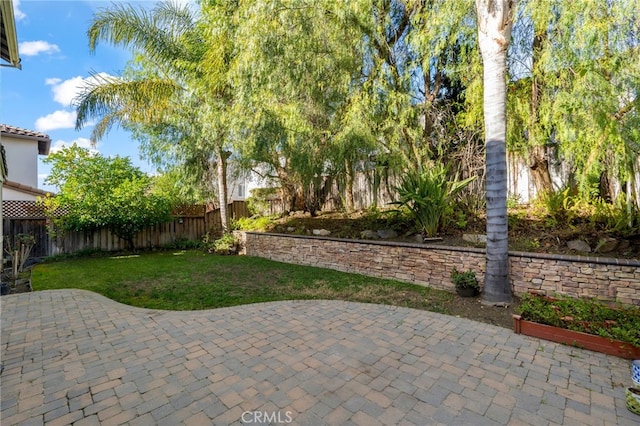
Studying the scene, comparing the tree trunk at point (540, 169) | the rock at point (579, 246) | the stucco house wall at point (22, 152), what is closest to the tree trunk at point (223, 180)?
the stucco house wall at point (22, 152)

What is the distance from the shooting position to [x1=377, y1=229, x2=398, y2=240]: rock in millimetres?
6898

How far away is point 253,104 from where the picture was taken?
22.8 feet

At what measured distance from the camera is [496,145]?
460cm

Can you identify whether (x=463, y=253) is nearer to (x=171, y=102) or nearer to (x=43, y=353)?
(x=43, y=353)

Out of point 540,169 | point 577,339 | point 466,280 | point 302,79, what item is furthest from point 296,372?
point 540,169

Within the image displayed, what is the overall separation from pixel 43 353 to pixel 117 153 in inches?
338

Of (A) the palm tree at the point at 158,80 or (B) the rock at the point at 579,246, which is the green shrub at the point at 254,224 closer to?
(A) the palm tree at the point at 158,80

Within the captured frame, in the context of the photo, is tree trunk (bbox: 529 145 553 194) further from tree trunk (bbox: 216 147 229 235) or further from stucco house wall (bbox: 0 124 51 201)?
stucco house wall (bbox: 0 124 51 201)

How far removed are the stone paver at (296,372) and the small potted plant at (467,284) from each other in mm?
948

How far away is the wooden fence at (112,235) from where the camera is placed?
364 inches

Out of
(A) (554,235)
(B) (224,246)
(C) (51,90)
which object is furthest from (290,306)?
(C) (51,90)

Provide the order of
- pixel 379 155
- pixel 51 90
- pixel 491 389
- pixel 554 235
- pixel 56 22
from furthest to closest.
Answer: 1. pixel 51 90
2. pixel 379 155
3. pixel 56 22
4. pixel 554 235
5. pixel 491 389
